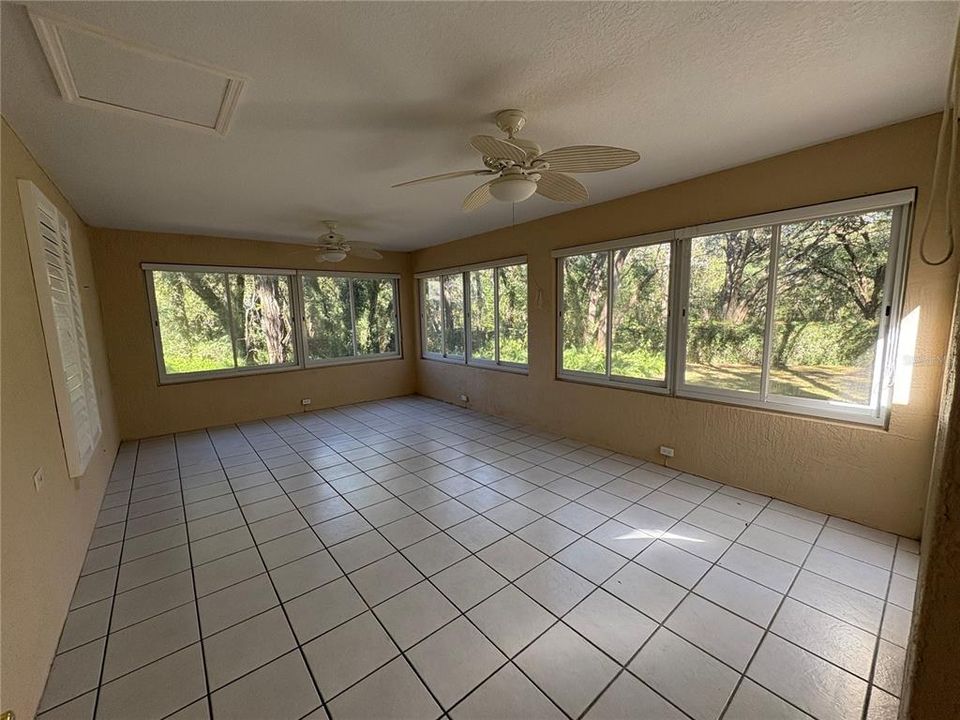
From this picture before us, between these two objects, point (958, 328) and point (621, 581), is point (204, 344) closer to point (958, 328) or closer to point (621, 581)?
point (621, 581)

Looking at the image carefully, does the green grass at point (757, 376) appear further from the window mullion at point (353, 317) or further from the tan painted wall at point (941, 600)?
the window mullion at point (353, 317)

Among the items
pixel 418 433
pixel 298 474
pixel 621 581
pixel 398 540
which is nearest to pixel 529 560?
pixel 621 581

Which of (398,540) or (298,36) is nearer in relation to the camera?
(298,36)

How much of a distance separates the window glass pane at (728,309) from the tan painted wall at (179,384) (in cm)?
457

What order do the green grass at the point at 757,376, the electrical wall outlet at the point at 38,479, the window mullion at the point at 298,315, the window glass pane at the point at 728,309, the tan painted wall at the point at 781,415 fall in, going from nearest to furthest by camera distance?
the electrical wall outlet at the point at 38,479 → the tan painted wall at the point at 781,415 → the green grass at the point at 757,376 → the window glass pane at the point at 728,309 → the window mullion at the point at 298,315

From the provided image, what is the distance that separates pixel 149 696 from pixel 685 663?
2072 mm

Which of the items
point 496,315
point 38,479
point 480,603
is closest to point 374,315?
point 496,315

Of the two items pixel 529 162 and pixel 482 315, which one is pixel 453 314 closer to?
pixel 482 315

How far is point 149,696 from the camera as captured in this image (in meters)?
1.44

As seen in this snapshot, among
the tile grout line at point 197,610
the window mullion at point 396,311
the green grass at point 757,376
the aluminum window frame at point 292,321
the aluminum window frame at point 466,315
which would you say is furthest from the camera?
the window mullion at point 396,311

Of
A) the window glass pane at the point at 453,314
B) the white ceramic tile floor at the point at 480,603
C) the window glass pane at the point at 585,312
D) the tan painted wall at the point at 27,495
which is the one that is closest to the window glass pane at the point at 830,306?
the white ceramic tile floor at the point at 480,603

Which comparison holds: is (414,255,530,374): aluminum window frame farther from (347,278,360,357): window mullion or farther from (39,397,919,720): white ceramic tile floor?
(39,397,919,720): white ceramic tile floor

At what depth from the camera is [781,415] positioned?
271 cm

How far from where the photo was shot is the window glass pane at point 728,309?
9.19ft
